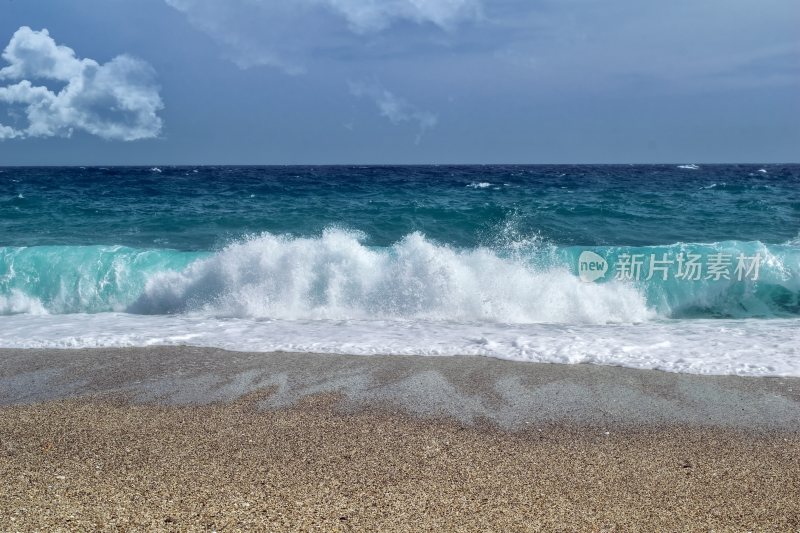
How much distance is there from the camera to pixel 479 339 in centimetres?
682

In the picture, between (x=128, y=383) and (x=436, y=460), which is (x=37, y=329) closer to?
(x=128, y=383)

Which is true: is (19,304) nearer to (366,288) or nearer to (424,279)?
(366,288)

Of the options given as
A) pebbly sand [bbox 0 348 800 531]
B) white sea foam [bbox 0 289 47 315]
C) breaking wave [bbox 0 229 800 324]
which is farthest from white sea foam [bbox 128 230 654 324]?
pebbly sand [bbox 0 348 800 531]

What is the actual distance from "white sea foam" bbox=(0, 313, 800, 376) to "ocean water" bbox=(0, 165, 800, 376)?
0.03 meters

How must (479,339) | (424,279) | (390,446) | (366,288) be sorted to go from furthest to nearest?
(366,288) < (424,279) < (479,339) < (390,446)

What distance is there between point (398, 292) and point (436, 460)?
5.16 meters

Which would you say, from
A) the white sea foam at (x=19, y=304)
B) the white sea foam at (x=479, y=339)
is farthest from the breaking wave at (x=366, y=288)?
the white sea foam at (x=479, y=339)

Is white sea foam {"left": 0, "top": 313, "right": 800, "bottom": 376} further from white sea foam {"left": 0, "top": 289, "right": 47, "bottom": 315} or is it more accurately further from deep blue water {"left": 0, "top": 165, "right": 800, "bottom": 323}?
white sea foam {"left": 0, "top": 289, "right": 47, "bottom": 315}

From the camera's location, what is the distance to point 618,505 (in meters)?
3.29

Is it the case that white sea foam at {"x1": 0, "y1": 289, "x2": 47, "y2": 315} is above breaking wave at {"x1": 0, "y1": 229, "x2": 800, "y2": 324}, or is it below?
below

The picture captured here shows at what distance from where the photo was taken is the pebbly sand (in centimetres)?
318

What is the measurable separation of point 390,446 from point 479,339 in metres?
2.93

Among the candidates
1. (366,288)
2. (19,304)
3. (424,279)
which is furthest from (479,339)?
(19,304)

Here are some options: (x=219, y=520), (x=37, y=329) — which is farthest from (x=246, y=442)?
(x=37, y=329)
